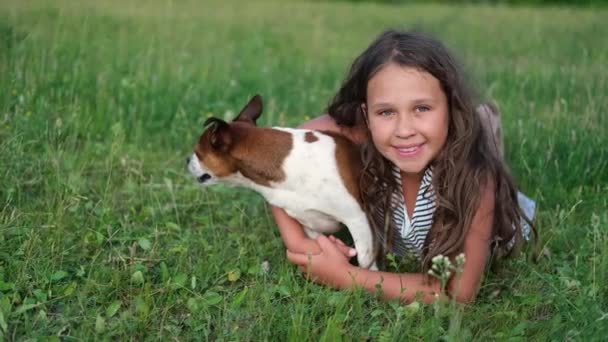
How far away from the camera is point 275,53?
23.4 feet

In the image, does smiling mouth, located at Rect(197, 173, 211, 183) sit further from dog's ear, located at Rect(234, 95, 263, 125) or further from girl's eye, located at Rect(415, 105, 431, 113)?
girl's eye, located at Rect(415, 105, 431, 113)

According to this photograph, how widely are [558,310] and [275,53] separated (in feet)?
16.6

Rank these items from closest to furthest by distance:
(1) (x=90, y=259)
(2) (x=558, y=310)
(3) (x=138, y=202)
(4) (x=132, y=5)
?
(2) (x=558, y=310) < (1) (x=90, y=259) < (3) (x=138, y=202) < (4) (x=132, y=5)

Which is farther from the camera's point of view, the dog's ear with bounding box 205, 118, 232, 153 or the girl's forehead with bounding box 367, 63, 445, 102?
the dog's ear with bounding box 205, 118, 232, 153

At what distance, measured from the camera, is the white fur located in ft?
9.24

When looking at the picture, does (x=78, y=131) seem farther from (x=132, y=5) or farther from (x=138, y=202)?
(x=132, y=5)

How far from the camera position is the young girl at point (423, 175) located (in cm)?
262

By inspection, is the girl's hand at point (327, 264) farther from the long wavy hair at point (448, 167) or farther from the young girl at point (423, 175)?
the long wavy hair at point (448, 167)

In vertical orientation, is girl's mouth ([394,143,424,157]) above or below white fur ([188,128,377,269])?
above

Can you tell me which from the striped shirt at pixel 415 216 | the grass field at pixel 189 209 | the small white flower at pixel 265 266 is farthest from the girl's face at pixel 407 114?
the small white flower at pixel 265 266

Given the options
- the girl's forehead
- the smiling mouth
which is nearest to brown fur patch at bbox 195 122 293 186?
the smiling mouth

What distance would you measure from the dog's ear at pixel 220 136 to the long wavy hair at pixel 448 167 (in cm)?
54

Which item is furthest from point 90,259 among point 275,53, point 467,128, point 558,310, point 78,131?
point 275,53

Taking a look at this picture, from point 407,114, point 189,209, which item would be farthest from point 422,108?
point 189,209
